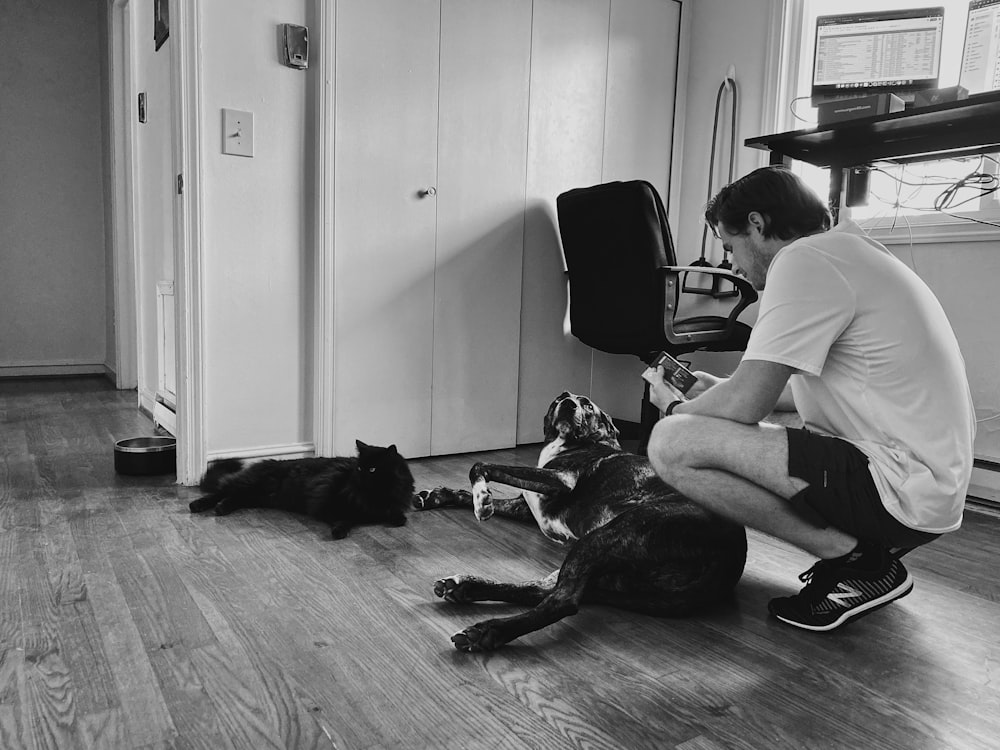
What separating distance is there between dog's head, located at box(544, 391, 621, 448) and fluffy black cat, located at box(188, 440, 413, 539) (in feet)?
1.63

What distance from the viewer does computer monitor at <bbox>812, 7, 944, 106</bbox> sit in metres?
2.79

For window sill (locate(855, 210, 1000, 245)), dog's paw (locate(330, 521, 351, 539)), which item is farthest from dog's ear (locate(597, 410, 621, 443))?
window sill (locate(855, 210, 1000, 245))

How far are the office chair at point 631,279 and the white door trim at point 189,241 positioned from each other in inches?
58.0

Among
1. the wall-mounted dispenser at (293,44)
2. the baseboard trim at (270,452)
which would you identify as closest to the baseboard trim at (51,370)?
the baseboard trim at (270,452)

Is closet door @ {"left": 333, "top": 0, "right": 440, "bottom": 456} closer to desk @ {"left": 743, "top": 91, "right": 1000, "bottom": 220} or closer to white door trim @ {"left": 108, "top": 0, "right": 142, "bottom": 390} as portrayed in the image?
desk @ {"left": 743, "top": 91, "right": 1000, "bottom": 220}

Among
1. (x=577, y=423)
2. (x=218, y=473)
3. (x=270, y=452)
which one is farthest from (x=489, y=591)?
(x=270, y=452)

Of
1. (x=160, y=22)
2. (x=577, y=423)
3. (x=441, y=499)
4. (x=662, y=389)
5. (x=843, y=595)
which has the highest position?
(x=160, y=22)

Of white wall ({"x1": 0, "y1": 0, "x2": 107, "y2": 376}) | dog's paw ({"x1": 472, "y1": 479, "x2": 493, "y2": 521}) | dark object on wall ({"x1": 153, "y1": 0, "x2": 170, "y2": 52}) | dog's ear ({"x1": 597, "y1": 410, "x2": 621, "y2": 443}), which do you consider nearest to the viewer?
dog's paw ({"x1": 472, "y1": 479, "x2": 493, "y2": 521})

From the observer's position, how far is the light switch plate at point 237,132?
266 cm

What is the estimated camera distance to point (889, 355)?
151cm

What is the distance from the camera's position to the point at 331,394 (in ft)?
9.65

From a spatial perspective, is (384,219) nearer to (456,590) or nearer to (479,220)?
(479,220)

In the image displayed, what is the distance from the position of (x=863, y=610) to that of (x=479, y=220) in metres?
2.21

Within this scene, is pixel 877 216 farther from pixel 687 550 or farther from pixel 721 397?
pixel 687 550
